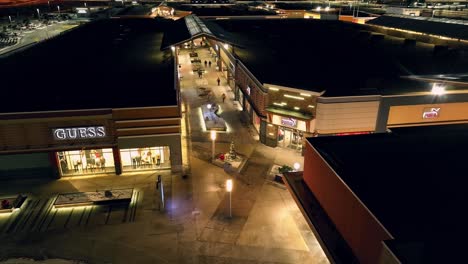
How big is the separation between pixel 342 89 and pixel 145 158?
76.9 ft

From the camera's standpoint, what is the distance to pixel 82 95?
37719 mm

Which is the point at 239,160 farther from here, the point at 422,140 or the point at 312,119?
the point at 422,140

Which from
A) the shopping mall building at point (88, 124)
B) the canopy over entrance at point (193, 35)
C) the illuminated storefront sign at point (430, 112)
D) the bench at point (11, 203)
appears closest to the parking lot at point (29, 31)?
the canopy over entrance at point (193, 35)

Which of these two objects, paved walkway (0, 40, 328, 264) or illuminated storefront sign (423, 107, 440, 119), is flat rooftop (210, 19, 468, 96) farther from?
paved walkway (0, 40, 328, 264)

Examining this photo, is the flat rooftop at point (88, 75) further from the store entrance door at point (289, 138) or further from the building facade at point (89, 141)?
the store entrance door at point (289, 138)

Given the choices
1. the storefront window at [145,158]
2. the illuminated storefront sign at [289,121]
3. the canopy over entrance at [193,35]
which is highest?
the canopy over entrance at [193,35]

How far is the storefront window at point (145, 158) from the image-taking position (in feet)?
122

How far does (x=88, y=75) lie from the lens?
1786 inches

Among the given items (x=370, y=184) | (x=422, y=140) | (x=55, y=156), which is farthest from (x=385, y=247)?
(x=55, y=156)

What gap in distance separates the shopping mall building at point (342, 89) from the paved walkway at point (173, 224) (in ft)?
23.6

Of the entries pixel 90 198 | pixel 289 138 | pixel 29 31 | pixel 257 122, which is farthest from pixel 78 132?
pixel 29 31

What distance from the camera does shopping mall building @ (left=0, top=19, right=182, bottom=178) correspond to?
1320 inches

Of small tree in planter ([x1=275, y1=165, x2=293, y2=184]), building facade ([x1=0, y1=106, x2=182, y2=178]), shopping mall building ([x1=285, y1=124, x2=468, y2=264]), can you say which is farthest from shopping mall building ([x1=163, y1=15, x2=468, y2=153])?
building facade ([x1=0, y1=106, x2=182, y2=178])

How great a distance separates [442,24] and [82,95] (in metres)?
77.9
